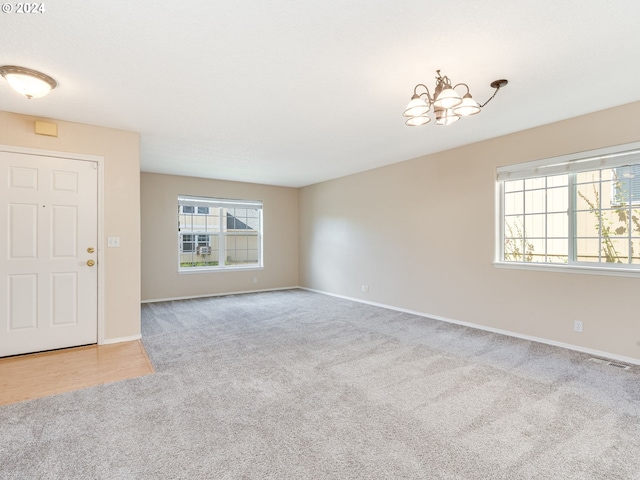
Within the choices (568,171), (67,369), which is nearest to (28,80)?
(67,369)

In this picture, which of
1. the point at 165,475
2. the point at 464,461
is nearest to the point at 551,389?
the point at 464,461

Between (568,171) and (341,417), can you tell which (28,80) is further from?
(568,171)

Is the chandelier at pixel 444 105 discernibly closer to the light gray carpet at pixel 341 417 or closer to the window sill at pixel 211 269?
the light gray carpet at pixel 341 417

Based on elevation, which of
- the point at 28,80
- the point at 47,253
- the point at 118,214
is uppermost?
the point at 28,80

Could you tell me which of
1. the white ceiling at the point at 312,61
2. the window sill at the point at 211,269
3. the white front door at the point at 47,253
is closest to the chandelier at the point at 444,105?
the white ceiling at the point at 312,61

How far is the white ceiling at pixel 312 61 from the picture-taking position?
1801 millimetres

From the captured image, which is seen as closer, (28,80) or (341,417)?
(341,417)

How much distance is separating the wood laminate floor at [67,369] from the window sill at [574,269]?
13.5 feet

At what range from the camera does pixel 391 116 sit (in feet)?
10.9

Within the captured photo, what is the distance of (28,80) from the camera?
2.43 metres

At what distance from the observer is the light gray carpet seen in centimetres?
167

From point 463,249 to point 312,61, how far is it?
10.6ft

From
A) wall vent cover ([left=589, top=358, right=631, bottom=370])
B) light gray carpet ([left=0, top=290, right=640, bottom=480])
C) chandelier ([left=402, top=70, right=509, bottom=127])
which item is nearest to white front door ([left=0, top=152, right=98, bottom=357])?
light gray carpet ([left=0, top=290, right=640, bottom=480])

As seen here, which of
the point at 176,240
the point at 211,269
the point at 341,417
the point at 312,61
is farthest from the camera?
the point at 211,269
